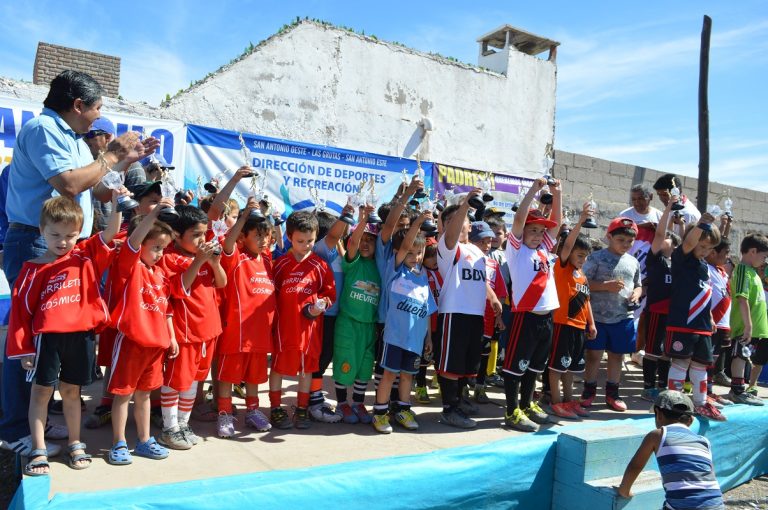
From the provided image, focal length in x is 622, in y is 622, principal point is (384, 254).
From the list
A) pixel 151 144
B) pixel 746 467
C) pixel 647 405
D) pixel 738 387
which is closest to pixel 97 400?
pixel 151 144

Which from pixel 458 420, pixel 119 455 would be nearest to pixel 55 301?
pixel 119 455

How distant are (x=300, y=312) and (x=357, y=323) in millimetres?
512

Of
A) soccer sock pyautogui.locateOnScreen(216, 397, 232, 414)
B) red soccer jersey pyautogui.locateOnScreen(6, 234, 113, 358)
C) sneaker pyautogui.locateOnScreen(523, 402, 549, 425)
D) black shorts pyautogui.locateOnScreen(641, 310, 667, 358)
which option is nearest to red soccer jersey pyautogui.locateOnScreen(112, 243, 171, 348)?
red soccer jersey pyautogui.locateOnScreen(6, 234, 113, 358)

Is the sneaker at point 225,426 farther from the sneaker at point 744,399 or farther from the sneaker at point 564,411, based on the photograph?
the sneaker at point 744,399

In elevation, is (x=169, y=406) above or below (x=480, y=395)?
above

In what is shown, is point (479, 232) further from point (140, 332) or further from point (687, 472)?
point (140, 332)

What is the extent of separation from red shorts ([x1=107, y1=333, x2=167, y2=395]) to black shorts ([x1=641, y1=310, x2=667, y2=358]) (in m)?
4.72

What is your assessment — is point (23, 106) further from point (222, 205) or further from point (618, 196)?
point (618, 196)

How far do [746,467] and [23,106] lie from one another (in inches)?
299

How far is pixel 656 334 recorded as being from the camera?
614cm

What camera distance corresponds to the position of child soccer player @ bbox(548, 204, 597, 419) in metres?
5.14

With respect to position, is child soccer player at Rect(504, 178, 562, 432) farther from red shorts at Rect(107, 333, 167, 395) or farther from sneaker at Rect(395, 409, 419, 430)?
red shorts at Rect(107, 333, 167, 395)

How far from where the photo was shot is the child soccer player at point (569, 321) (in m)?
5.14

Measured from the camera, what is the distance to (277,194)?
7926mm
